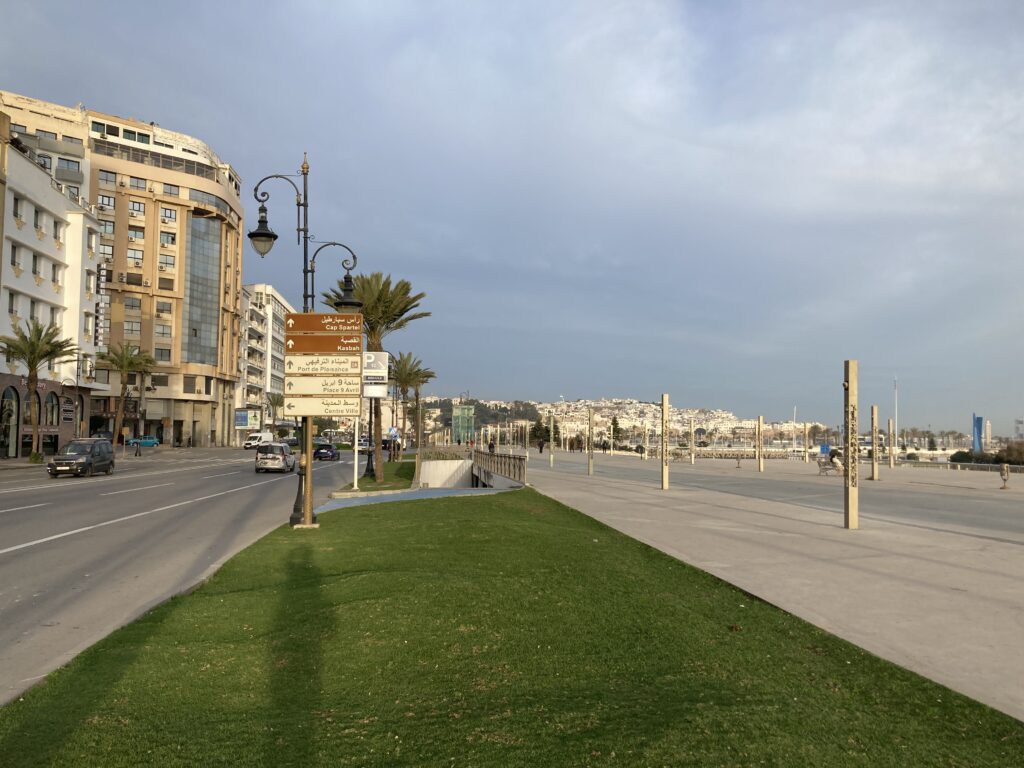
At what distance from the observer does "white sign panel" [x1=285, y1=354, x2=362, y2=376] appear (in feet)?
53.0

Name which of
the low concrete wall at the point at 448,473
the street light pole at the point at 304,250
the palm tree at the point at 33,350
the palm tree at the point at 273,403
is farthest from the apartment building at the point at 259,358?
the street light pole at the point at 304,250

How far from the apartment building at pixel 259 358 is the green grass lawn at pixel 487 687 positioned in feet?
314

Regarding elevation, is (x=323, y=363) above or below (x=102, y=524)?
above

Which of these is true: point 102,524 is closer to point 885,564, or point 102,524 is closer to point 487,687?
point 487,687

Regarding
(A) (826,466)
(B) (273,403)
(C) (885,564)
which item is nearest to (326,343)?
(C) (885,564)

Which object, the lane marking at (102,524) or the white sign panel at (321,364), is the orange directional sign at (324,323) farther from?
the lane marking at (102,524)

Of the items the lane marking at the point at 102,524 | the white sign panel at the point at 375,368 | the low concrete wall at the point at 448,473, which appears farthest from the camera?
the low concrete wall at the point at 448,473

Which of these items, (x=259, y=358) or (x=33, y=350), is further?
(x=259, y=358)

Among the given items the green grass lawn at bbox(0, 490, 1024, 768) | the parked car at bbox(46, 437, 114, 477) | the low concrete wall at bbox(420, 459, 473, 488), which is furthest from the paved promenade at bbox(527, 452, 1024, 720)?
the parked car at bbox(46, 437, 114, 477)

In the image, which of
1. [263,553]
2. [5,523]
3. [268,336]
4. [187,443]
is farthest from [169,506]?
[268,336]

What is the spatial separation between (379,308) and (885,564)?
23028mm

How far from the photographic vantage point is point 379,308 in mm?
29781

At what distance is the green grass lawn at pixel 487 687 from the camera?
Answer: 12.6 feet

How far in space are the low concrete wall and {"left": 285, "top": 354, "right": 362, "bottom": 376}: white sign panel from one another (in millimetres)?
24653
